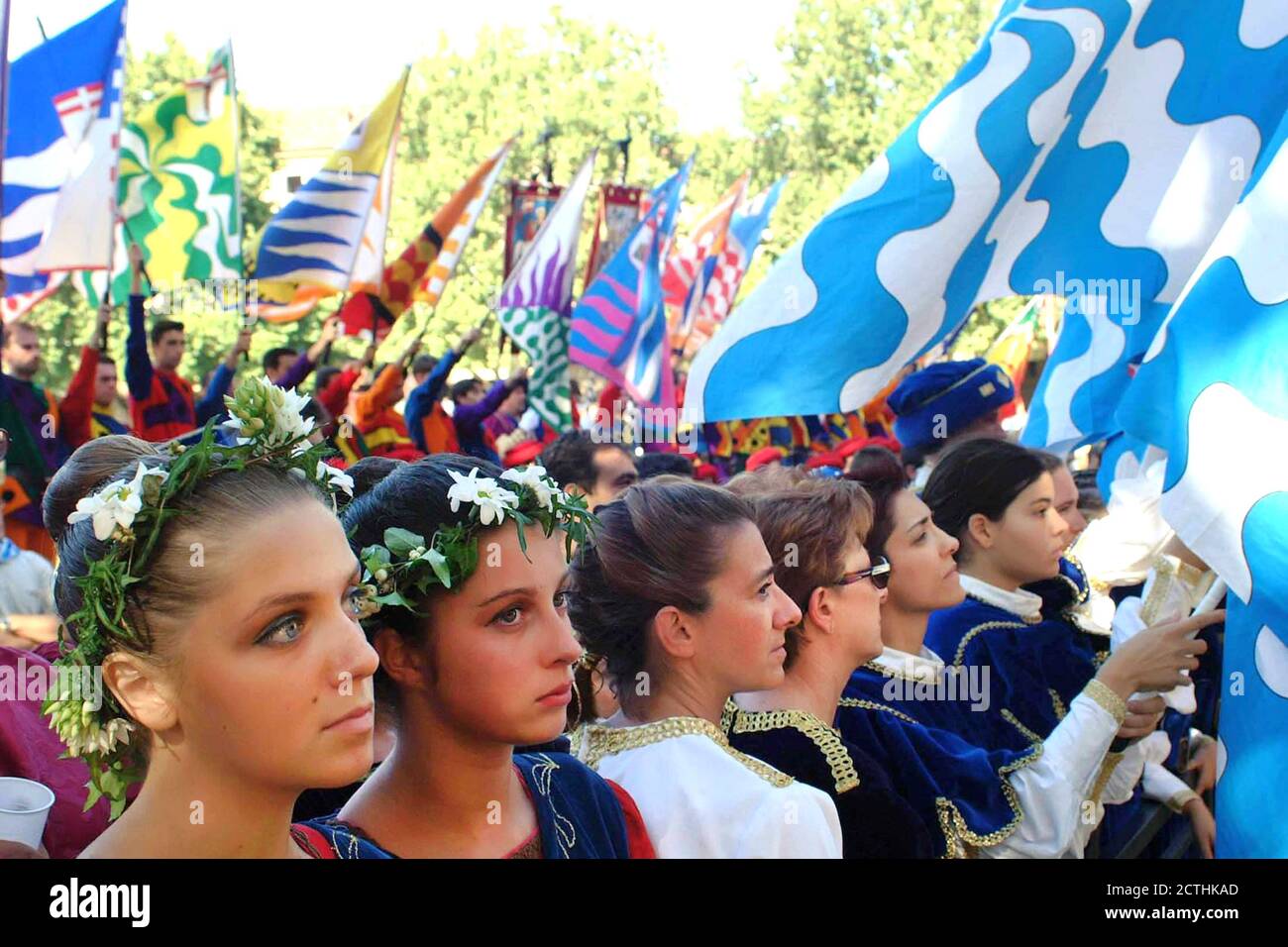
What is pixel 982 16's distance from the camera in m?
32.7

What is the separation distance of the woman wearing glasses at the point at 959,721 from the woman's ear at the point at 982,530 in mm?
438

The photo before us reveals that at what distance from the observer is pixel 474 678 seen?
2332 mm

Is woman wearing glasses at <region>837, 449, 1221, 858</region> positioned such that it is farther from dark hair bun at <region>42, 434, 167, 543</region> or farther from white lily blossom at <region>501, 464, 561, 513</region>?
dark hair bun at <region>42, 434, 167, 543</region>

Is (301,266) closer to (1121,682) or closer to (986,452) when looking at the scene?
(986,452)

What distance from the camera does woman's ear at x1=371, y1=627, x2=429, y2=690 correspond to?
2.39m

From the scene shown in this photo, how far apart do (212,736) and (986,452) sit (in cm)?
301

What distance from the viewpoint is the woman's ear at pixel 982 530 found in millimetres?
4395

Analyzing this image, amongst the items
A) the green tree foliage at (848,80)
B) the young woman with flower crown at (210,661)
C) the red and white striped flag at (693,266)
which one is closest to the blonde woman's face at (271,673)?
the young woman with flower crown at (210,661)

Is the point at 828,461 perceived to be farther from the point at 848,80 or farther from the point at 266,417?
the point at 848,80

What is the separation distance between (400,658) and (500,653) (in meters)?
0.17

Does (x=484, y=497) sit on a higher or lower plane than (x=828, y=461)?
lower

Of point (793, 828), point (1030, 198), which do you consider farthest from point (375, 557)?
point (1030, 198)

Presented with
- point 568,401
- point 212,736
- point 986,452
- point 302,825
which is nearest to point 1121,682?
point 986,452

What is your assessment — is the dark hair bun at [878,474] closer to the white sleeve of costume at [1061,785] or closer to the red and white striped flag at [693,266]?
the white sleeve of costume at [1061,785]
